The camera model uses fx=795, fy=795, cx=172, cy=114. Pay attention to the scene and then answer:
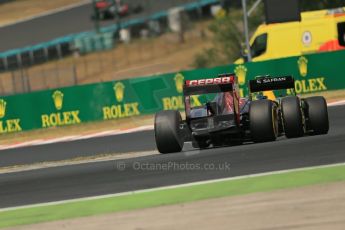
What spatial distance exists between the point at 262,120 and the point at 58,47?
1797 inches

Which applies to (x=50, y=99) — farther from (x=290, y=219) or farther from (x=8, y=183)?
(x=290, y=219)

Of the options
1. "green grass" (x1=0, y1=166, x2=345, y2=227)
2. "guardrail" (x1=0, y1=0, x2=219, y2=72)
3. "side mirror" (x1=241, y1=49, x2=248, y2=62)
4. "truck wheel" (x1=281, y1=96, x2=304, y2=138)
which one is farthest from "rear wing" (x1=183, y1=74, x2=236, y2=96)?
"guardrail" (x1=0, y1=0, x2=219, y2=72)

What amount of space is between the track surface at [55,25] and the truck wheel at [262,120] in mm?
46718

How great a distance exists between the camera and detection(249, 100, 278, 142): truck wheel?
43.6 ft

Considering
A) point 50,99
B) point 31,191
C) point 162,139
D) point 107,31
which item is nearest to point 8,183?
point 31,191

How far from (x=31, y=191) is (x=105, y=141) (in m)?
7.85

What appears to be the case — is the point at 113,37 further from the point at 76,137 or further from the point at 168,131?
the point at 168,131

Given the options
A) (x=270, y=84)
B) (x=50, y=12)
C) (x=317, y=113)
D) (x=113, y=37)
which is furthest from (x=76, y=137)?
(x=50, y=12)

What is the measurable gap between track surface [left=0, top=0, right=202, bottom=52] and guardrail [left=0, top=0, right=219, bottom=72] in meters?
0.89

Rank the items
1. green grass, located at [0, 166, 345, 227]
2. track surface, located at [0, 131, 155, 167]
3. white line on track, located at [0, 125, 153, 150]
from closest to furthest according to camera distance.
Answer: green grass, located at [0, 166, 345, 227] < track surface, located at [0, 131, 155, 167] < white line on track, located at [0, 125, 153, 150]

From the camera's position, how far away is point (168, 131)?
45.5 ft

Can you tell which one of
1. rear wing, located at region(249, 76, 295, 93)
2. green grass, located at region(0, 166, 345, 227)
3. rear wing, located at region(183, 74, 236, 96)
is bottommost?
green grass, located at region(0, 166, 345, 227)

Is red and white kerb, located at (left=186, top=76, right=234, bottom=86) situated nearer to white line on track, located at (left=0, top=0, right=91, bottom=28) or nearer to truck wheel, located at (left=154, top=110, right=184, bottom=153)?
truck wheel, located at (left=154, top=110, right=184, bottom=153)

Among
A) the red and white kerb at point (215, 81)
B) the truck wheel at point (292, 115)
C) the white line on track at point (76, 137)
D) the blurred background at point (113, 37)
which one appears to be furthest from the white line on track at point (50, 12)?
the truck wheel at point (292, 115)
